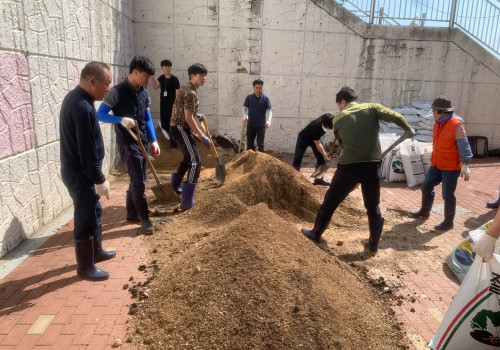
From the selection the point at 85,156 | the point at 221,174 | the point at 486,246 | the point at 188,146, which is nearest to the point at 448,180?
the point at 486,246

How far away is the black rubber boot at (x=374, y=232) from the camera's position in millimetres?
4016

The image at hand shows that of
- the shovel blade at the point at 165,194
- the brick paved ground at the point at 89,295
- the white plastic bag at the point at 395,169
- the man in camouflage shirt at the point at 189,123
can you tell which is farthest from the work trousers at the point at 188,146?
the white plastic bag at the point at 395,169

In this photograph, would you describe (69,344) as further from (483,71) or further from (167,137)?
(483,71)

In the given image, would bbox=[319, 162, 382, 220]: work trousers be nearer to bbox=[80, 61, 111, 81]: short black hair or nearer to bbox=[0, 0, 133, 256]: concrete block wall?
bbox=[80, 61, 111, 81]: short black hair

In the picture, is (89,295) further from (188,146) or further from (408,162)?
(408,162)

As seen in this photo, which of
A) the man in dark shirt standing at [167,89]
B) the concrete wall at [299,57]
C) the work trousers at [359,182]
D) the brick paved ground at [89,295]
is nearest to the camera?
the brick paved ground at [89,295]

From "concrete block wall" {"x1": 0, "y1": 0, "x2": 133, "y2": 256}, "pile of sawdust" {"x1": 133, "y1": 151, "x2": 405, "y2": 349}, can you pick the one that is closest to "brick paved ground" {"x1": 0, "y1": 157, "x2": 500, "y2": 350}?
"pile of sawdust" {"x1": 133, "y1": 151, "x2": 405, "y2": 349}

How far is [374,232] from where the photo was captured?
404 centimetres

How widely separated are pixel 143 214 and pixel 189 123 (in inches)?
51.8

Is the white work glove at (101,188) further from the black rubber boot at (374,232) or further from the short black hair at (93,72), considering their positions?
the black rubber boot at (374,232)

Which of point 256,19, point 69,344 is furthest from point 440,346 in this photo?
point 256,19

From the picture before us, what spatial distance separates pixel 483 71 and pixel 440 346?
33.0 feet

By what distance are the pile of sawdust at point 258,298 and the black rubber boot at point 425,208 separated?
2.36m

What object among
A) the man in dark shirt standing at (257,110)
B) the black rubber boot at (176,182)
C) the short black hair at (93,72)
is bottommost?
the black rubber boot at (176,182)
